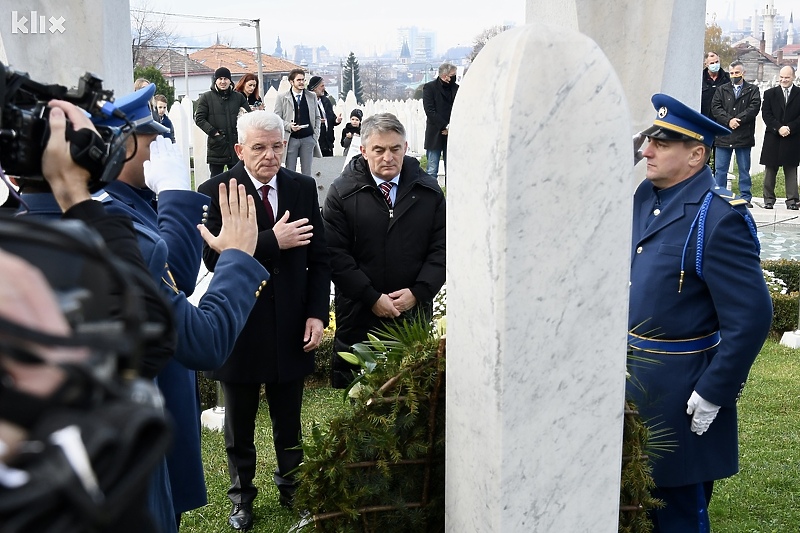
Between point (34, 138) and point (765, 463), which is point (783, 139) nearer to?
point (765, 463)

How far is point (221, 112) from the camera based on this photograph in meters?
13.2

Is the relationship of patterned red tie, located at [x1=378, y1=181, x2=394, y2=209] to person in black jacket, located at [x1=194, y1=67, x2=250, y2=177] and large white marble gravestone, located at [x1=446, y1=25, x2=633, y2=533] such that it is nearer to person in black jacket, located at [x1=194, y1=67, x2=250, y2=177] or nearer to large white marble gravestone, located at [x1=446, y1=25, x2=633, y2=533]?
large white marble gravestone, located at [x1=446, y1=25, x2=633, y2=533]

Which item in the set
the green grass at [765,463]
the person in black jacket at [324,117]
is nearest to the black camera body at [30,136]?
the green grass at [765,463]

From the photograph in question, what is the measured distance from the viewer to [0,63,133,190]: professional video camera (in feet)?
5.53

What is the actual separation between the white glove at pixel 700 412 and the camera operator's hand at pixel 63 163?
2.44 metres

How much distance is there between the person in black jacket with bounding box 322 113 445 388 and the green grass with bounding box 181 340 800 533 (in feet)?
1.60

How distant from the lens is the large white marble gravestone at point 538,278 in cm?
225

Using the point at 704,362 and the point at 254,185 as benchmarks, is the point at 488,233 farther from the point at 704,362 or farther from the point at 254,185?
the point at 254,185

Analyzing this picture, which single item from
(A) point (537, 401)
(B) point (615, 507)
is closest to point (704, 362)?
(B) point (615, 507)

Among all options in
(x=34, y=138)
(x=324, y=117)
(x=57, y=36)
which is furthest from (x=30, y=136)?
(x=324, y=117)

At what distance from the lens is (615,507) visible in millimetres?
2602

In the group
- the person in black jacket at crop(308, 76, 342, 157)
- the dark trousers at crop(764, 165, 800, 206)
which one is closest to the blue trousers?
the dark trousers at crop(764, 165, 800, 206)

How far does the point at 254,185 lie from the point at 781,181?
15.1m

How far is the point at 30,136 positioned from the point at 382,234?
10.7ft
